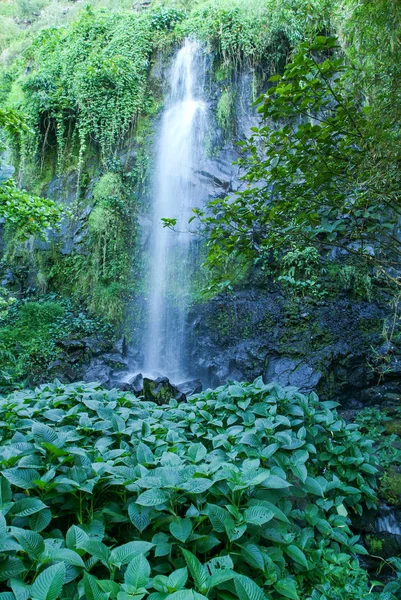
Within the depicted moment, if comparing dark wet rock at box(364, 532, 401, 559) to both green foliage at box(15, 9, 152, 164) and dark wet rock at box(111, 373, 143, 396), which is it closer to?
dark wet rock at box(111, 373, 143, 396)

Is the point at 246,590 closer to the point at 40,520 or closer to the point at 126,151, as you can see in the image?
the point at 40,520

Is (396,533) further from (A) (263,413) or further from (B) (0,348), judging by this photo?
(B) (0,348)

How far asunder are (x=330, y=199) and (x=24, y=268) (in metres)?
8.65

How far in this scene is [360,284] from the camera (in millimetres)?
6738

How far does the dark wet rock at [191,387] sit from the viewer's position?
20.6 feet

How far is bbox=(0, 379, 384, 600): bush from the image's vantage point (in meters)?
1.25

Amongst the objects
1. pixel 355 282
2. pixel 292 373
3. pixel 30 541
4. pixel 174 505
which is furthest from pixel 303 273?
pixel 30 541

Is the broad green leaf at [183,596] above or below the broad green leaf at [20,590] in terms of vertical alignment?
below

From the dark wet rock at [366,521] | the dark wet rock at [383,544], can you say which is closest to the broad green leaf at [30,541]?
the dark wet rock at [366,521]

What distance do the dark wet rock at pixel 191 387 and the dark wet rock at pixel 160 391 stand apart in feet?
0.92

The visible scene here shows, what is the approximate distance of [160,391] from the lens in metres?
5.82

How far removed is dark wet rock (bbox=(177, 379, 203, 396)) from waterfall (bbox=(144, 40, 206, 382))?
634 millimetres

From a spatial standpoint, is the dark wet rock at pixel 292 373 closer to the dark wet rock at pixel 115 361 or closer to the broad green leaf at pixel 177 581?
the dark wet rock at pixel 115 361

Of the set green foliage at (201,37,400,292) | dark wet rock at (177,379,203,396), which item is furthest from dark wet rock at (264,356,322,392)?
green foliage at (201,37,400,292)
